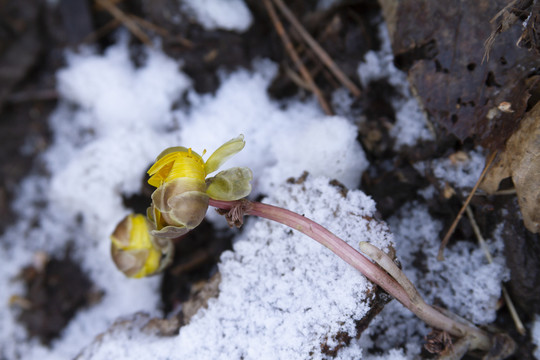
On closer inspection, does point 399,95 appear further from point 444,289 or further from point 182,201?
point 182,201

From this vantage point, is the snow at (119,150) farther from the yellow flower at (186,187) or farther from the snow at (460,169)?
the yellow flower at (186,187)

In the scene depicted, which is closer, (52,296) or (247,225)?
(247,225)

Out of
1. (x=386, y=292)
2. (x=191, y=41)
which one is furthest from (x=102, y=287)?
(x=386, y=292)

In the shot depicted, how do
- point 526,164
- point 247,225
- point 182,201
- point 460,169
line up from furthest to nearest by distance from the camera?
point 247,225 < point 460,169 < point 526,164 < point 182,201

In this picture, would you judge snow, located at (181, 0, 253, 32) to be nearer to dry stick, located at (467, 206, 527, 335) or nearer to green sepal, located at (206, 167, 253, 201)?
green sepal, located at (206, 167, 253, 201)

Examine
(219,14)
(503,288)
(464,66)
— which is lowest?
(503,288)

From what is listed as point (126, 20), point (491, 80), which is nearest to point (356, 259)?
point (491, 80)

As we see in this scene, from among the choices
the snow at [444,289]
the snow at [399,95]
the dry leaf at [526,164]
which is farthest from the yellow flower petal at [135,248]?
the dry leaf at [526,164]
